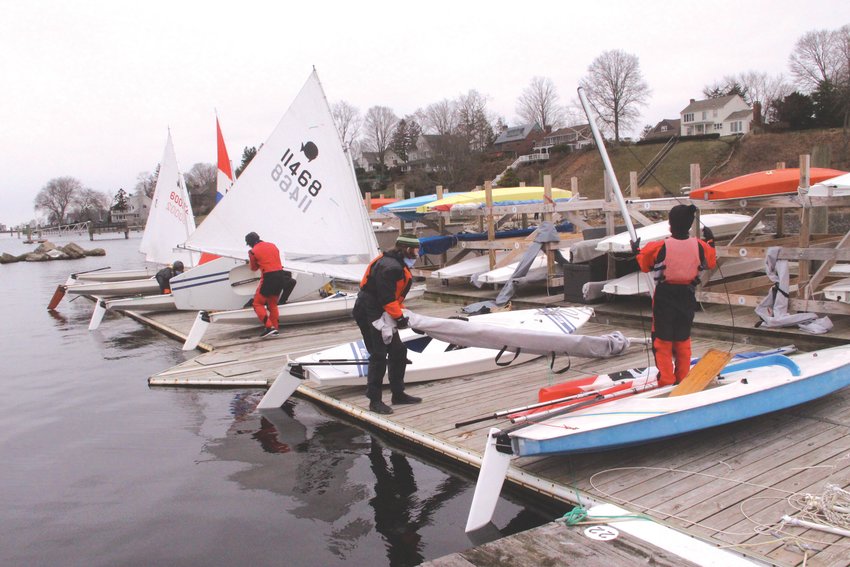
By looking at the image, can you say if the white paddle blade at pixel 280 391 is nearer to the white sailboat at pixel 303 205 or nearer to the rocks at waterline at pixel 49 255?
the white sailboat at pixel 303 205

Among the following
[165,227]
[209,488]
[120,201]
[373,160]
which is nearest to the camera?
[209,488]

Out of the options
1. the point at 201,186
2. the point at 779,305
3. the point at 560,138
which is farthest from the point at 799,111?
the point at 201,186

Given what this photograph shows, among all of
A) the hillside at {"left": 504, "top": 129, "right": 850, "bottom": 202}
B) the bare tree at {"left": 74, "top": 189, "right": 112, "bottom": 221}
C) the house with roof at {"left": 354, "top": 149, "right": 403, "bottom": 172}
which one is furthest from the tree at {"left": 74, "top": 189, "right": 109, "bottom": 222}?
the hillside at {"left": 504, "top": 129, "right": 850, "bottom": 202}

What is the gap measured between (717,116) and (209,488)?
71886 mm

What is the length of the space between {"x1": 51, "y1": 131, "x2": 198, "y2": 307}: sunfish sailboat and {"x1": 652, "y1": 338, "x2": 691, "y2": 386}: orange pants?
528 inches

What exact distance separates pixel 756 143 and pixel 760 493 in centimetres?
4977

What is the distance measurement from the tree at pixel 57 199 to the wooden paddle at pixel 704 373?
5413 inches

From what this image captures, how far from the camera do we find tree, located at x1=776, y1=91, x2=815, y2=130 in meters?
45.7

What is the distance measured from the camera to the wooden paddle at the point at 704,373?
5031 millimetres

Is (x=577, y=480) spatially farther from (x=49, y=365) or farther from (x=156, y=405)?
(x=49, y=365)

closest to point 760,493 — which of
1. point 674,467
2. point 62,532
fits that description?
point 674,467

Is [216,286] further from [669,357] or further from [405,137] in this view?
[405,137]

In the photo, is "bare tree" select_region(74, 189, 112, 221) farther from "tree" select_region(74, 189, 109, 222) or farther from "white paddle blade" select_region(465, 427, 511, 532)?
"white paddle blade" select_region(465, 427, 511, 532)

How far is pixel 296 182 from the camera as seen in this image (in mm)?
9641
